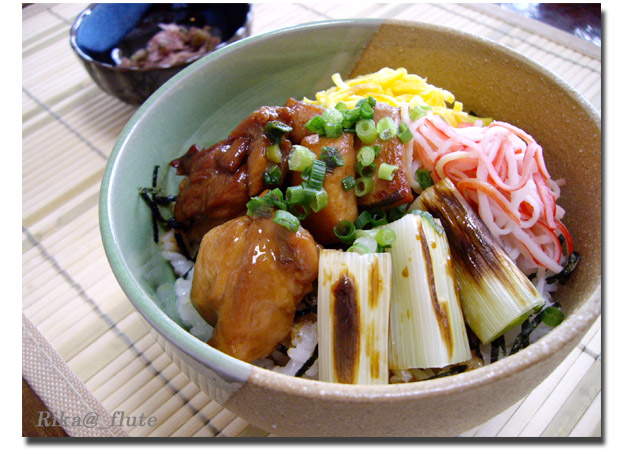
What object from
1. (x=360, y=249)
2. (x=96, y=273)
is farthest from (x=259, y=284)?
(x=96, y=273)

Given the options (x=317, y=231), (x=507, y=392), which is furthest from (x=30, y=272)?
(x=507, y=392)

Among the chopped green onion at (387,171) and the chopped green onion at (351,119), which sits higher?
the chopped green onion at (351,119)

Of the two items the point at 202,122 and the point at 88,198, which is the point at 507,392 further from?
the point at 88,198

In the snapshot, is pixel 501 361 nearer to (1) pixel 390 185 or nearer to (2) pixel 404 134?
(1) pixel 390 185

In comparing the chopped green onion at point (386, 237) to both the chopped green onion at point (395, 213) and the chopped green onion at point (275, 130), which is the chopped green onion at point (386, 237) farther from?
the chopped green onion at point (275, 130)

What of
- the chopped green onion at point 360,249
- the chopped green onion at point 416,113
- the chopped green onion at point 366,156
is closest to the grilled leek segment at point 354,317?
the chopped green onion at point 360,249
